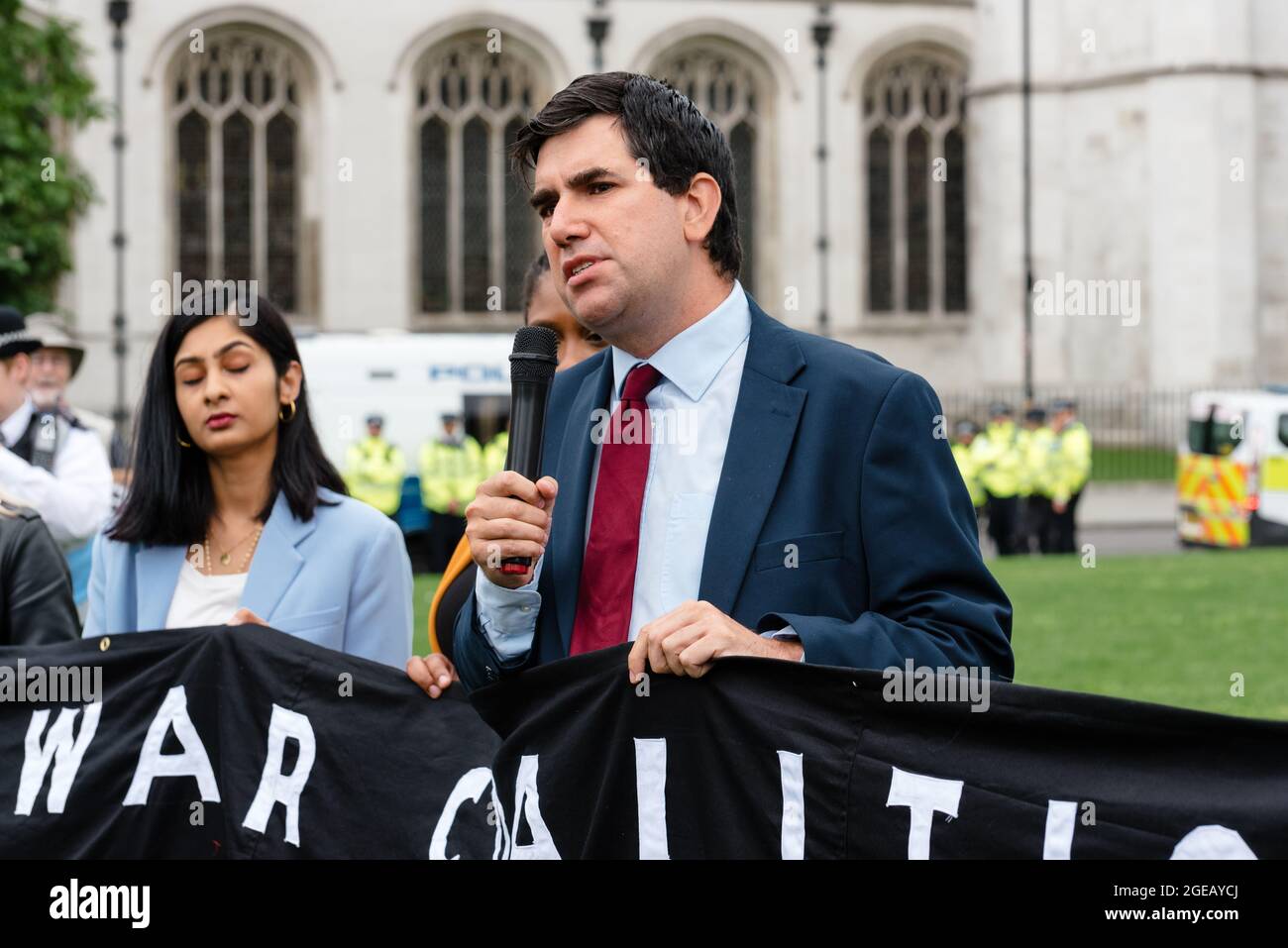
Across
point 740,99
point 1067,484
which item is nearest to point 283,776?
point 1067,484

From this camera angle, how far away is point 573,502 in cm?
299

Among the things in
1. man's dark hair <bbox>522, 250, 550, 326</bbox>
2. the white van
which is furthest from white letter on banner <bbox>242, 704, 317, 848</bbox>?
the white van

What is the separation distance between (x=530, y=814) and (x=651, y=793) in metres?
0.27

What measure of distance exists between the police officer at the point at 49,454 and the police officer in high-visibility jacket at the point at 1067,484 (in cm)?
1360

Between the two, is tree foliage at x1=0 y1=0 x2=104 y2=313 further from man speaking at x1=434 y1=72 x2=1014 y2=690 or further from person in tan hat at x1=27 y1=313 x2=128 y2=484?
man speaking at x1=434 y1=72 x2=1014 y2=690

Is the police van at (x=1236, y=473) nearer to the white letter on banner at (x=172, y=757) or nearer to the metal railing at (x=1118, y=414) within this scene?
the metal railing at (x=1118, y=414)

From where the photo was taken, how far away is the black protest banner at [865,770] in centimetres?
265

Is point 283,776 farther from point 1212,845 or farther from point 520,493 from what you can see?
point 1212,845

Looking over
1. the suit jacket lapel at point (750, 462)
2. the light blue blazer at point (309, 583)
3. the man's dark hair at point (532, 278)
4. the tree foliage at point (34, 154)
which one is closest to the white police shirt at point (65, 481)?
the light blue blazer at point (309, 583)

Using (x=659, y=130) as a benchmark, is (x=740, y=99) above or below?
above

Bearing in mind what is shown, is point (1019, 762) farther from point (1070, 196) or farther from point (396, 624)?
point (1070, 196)

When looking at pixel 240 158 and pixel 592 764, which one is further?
pixel 240 158

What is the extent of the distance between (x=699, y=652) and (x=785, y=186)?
28915 millimetres
